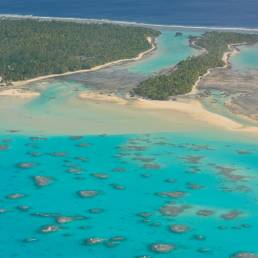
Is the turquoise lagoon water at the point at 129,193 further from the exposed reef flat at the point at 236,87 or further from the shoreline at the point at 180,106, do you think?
the exposed reef flat at the point at 236,87

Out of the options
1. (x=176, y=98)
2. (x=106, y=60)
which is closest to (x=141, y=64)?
(x=106, y=60)

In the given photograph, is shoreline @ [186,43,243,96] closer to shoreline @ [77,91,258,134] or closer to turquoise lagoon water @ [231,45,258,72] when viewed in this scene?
turquoise lagoon water @ [231,45,258,72]

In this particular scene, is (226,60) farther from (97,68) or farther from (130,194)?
(130,194)

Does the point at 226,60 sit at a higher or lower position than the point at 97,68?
higher

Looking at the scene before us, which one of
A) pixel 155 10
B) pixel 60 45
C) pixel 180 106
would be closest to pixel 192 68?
pixel 180 106

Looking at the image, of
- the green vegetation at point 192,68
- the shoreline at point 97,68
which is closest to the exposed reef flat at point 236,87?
the green vegetation at point 192,68

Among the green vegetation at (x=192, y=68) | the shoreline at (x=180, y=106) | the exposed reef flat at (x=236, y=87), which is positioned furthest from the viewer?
the green vegetation at (x=192, y=68)

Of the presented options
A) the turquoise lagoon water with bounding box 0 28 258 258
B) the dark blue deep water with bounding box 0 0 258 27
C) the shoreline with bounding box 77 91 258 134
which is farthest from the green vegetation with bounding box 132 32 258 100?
the dark blue deep water with bounding box 0 0 258 27
